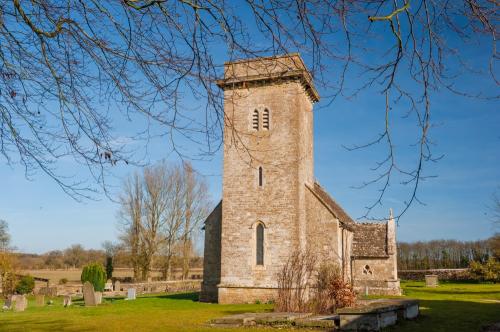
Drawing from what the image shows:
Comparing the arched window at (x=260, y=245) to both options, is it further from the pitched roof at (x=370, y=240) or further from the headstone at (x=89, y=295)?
the pitched roof at (x=370, y=240)

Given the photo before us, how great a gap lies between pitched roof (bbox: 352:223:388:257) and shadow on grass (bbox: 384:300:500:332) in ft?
32.1

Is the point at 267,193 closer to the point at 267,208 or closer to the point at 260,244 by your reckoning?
the point at 267,208

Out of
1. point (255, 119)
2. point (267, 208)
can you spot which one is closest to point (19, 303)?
point (267, 208)

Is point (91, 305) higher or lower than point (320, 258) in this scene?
lower

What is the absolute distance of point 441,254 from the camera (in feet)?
227

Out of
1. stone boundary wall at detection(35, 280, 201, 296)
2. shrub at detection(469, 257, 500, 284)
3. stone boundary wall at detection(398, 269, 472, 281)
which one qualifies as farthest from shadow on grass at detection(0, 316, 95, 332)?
stone boundary wall at detection(398, 269, 472, 281)

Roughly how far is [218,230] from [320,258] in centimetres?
570

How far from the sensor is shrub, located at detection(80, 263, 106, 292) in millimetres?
31938

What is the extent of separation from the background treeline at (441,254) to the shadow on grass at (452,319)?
41078 mm

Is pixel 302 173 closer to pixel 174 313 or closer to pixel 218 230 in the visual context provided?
pixel 218 230

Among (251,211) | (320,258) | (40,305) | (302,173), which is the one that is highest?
(302,173)

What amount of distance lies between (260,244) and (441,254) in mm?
53978

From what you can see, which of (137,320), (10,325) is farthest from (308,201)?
(10,325)

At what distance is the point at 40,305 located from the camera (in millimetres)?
25719
